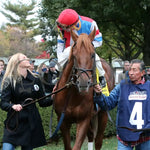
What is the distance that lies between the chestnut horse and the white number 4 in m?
0.67

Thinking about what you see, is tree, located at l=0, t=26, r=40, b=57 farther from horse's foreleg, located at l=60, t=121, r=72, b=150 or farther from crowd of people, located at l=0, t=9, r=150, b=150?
crowd of people, located at l=0, t=9, r=150, b=150

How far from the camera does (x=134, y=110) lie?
3619mm

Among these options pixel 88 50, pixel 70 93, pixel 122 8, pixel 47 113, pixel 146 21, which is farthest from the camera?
pixel 146 21

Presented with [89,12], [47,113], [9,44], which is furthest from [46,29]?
[9,44]

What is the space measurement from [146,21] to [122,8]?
1.91 meters

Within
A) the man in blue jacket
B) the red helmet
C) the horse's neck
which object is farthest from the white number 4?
the red helmet

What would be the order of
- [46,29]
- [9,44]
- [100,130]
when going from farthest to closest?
1. [9,44]
2. [46,29]
3. [100,130]

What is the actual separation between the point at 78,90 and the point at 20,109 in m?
0.87

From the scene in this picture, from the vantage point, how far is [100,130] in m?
6.15

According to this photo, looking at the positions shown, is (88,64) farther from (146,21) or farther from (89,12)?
(146,21)

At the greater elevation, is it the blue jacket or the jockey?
the jockey

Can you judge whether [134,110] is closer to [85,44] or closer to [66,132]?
[85,44]

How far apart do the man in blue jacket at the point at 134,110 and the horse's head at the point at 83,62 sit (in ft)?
1.61

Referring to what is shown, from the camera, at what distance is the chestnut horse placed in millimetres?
3834
